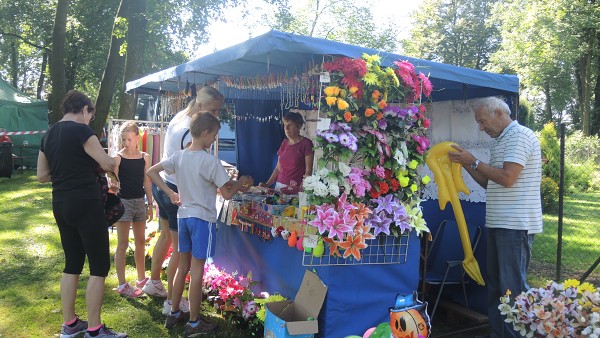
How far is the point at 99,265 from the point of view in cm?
314

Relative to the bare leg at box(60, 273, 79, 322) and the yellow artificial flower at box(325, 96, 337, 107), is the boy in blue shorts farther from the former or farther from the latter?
the yellow artificial flower at box(325, 96, 337, 107)

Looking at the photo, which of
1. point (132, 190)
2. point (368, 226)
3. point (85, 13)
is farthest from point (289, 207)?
point (85, 13)

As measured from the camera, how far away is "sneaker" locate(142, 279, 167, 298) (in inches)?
168

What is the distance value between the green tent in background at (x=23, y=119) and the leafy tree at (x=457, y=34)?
21.2 metres

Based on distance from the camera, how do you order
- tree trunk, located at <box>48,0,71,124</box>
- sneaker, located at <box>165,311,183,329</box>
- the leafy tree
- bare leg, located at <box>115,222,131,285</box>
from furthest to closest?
the leafy tree → tree trunk, located at <box>48,0,71,124</box> → bare leg, located at <box>115,222,131,285</box> → sneaker, located at <box>165,311,183,329</box>

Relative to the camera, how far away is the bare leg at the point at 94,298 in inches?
124

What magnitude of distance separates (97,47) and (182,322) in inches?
813

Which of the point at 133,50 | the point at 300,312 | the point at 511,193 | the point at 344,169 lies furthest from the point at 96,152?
Result: the point at 133,50

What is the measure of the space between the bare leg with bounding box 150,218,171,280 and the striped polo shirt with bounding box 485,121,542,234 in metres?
2.56

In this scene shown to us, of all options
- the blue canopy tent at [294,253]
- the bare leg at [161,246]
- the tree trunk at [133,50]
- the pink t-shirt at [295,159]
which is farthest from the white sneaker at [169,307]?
the tree trunk at [133,50]

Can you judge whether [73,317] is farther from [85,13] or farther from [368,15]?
[368,15]

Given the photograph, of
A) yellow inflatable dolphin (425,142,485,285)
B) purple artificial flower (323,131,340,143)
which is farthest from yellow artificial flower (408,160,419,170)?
purple artificial flower (323,131,340,143)

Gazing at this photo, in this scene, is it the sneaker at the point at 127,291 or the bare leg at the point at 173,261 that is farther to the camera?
the sneaker at the point at 127,291

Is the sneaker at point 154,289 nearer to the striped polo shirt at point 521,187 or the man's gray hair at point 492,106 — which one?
the striped polo shirt at point 521,187
